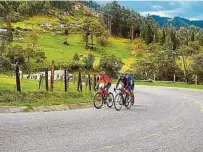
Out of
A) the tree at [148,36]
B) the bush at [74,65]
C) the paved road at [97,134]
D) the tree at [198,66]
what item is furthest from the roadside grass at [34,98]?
the tree at [148,36]

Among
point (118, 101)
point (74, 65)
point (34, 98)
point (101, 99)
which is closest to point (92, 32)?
point (74, 65)

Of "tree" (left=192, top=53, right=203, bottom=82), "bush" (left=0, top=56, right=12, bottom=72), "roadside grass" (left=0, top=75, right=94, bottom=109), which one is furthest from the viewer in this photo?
"tree" (left=192, top=53, right=203, bottom=82)

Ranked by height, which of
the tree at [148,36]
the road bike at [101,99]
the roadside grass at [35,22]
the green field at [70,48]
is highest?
the roadside grass at [35,22]

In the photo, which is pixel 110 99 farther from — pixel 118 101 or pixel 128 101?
pixel 128 101

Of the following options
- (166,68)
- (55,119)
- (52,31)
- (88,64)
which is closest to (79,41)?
(52,31)

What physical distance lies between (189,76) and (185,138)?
6557cm

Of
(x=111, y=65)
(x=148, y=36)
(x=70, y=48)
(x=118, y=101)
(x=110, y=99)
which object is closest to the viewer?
(x=118, y=101)

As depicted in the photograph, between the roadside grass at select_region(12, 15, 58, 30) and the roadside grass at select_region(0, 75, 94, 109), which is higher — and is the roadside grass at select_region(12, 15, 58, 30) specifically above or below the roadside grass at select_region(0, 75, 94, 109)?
above

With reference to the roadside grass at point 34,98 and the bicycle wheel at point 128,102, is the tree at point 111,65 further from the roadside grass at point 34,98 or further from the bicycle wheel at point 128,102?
the bicycle wheel at point 128,102

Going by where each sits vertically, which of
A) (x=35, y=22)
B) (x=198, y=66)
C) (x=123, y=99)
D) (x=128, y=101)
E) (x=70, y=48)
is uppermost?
(x=35, y=22)

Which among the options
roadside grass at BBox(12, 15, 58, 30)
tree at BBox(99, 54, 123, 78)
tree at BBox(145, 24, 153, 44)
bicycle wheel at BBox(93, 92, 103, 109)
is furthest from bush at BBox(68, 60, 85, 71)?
bicycle wheel at BBox(93, 92, 103, 109)

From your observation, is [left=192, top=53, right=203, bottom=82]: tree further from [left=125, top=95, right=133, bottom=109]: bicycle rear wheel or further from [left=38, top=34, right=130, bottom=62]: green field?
[left=125, top=95, right=133, bottom=109]: bicycle rear wheel

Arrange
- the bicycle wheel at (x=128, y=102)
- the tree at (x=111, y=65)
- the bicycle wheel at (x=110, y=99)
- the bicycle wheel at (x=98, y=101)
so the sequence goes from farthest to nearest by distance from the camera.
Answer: the tree at (x=111, y=65), the bicycle wheel at (x=128, y=102), the bicycle wheel at (x=110, y=99), the bicycle wheel at (x=98, y=101)

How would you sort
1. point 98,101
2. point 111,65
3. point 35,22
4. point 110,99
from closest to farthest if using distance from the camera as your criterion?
1. point 98,101
2. point 110,99
3. point 111,65
4. point 35,22
